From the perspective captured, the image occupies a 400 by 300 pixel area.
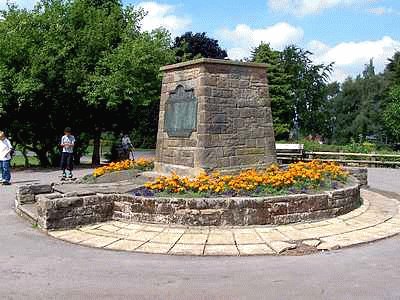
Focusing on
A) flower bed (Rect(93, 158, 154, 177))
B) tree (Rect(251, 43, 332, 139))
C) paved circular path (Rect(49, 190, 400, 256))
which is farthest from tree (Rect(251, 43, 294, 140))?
paved circular path (Rect(49, 190, 400, 256))

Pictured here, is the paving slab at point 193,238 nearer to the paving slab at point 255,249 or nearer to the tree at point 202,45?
the paving slab at point 255,249

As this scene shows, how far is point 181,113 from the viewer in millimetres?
9977

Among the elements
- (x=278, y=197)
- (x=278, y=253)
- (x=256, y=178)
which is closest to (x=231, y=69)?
(x=256, y=178)

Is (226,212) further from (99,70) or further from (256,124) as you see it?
(99,70)

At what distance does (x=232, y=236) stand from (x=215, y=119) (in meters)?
3.13

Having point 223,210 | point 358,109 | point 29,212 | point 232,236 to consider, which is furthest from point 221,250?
point 358,109

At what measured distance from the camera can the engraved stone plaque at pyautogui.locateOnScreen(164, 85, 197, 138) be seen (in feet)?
31.4

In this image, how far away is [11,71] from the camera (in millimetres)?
17484

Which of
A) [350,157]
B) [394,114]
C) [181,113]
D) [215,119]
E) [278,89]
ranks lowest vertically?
[350,157]

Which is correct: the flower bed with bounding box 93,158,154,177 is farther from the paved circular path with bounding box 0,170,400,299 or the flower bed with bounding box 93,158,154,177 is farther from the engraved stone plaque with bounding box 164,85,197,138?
the paved circular path with bounding box 0,170,400,299

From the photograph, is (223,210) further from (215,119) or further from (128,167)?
(128,167)

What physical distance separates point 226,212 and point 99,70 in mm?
13008

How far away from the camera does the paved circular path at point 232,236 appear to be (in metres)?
6.34

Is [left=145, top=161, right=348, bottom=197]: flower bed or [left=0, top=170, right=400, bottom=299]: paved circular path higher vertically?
[left=145, top=161, right=348, bottom=197]: flower bed
